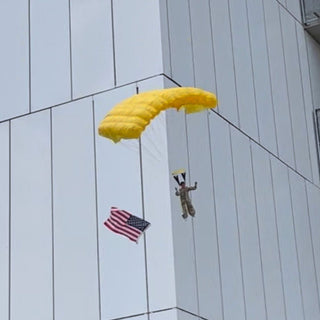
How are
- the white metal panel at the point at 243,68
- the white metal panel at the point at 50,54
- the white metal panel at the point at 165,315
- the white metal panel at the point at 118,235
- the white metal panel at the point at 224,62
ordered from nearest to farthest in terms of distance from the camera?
the white metal panel at the point at 165,315 < the white metal panel at the point at 118,235 < the white metal panel at the point at 50,54 < the white metal panel at the point at 224,62 < the white metal panel at the point at 243,68

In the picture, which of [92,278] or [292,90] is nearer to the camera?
[92,278]

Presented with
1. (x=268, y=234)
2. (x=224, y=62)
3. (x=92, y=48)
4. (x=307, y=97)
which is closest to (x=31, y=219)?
(x=92, y=48)

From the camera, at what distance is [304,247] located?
45.6 feet

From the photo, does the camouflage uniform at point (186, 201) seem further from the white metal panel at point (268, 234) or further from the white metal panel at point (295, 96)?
the white metal panel at point (295, 96)

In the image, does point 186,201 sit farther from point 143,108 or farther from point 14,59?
point 14,59

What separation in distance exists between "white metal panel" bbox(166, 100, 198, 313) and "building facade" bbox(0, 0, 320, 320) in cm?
2

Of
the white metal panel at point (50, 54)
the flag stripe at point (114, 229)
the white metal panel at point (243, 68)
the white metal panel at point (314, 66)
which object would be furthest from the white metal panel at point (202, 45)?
the white metal panel at point (314, 66)

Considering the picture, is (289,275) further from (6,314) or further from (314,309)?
(6,314)

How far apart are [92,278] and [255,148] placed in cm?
309

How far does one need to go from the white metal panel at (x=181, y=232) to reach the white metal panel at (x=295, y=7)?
16.8 ft

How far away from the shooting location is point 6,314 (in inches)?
451

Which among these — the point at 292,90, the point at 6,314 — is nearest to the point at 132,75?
the point at 6,314

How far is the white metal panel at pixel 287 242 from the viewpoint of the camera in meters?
13.0

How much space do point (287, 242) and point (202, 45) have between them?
2.81 meters
